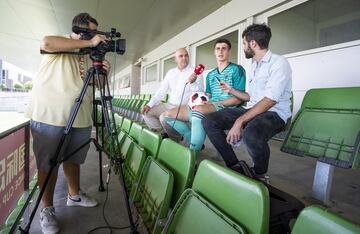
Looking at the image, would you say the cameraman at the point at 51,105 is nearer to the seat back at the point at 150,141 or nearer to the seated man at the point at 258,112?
the seat back at the point at 150,141

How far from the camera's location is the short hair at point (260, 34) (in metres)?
1.67

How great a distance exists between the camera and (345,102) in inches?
63.6

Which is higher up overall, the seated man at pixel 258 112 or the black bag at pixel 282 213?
the seated man at pixel 258 112

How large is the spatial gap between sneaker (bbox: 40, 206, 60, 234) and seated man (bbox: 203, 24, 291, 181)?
39.8 inches

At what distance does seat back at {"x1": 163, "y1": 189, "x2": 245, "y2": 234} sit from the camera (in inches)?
27.6

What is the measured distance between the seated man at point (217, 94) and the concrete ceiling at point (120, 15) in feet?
8.64

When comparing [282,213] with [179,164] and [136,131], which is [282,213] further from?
[136,131]

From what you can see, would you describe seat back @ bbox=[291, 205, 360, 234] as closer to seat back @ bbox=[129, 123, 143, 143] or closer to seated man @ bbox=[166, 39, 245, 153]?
seated man @ bbox=[166, 39, 245, 153]

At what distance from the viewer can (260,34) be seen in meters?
1.68

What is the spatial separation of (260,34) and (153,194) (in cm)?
124

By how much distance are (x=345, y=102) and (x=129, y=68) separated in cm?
1219

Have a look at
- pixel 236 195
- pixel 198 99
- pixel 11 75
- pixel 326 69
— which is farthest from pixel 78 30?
pixel 11 75

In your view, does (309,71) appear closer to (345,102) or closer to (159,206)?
(345,102)

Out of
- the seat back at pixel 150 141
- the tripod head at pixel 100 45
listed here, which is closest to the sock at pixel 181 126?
the seat back at pixel 150 141
